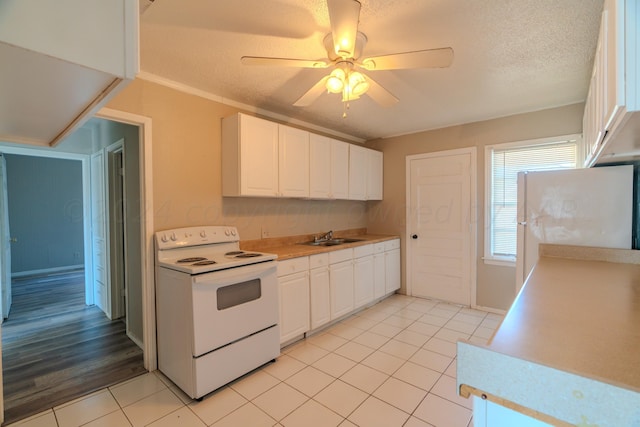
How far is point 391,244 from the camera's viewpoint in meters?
4.17

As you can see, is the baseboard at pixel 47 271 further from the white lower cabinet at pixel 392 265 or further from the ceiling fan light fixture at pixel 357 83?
the ceiling fan light fixture at pixel 357 83

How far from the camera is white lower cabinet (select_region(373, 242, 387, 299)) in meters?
3.83

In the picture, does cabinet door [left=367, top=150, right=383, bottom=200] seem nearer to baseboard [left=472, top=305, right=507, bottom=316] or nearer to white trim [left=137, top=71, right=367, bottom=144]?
white trim [left=137, top=71, right=367, bottom=144]

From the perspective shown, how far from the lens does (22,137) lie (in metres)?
1.42

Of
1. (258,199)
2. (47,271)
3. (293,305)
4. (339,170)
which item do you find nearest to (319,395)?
(293,305)

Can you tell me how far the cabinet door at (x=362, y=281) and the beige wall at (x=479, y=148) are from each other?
868 millimetres

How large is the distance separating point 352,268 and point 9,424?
292 cm

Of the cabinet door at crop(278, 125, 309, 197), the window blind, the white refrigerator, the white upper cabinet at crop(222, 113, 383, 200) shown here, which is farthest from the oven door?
the window blind

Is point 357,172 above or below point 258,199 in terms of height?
above

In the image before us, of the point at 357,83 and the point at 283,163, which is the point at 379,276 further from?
the point at 357,83

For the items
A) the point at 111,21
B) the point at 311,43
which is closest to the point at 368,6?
the point at 311,43

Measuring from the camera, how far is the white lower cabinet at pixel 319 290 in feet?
9.77

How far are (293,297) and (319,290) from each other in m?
0.36

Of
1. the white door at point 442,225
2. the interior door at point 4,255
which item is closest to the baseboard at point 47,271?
the interior door at point 4,255
